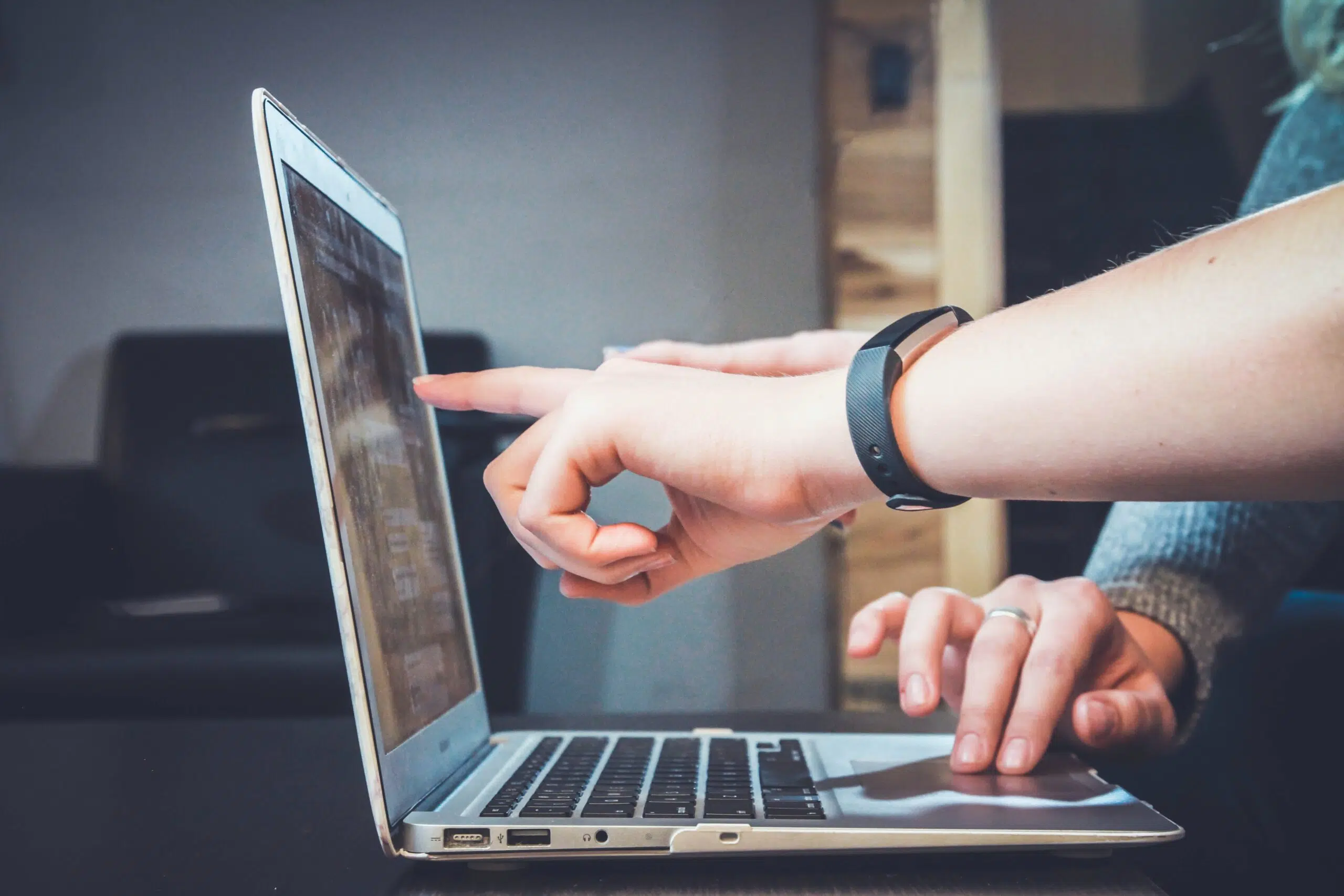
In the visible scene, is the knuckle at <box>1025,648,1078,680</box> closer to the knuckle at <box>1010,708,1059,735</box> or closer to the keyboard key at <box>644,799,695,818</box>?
the knuckle at <box>1010,708,1059,735</box>

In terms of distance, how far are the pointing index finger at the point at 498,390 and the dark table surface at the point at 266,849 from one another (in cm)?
27

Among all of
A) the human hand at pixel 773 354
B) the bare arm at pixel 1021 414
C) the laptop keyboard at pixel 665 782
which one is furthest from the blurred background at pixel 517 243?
the bare arm at pixel 1021 414

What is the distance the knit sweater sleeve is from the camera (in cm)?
79

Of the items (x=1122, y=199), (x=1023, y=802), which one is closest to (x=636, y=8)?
(x=1122, y=199)

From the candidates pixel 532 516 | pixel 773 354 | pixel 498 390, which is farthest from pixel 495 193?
pixel 532 516

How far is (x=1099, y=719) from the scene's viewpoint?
61cm

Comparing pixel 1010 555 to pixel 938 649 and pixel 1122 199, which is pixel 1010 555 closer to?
pixel 1122 199

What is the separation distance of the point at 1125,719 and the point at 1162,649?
0.49 feet

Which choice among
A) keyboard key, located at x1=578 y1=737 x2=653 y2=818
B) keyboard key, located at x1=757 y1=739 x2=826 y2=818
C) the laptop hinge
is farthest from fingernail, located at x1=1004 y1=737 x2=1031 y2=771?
the laptop hinge

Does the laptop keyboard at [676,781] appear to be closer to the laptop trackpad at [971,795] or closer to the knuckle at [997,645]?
the laptop trackpad at [971,795]

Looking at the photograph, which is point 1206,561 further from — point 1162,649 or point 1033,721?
point 1033,721

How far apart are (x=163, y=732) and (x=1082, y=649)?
0.78m

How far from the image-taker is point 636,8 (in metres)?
1.25

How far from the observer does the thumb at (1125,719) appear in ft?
2.02
